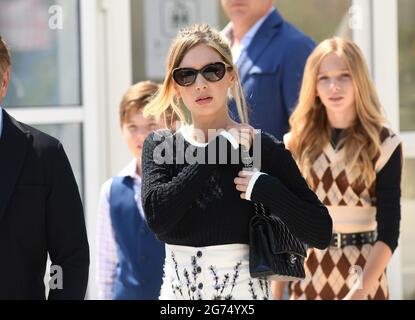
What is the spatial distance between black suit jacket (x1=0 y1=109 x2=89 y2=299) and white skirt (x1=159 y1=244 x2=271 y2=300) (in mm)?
319

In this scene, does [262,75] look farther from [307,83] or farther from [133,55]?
[133,55]

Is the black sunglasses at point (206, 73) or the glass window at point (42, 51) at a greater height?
the glass window at point (42, 51)

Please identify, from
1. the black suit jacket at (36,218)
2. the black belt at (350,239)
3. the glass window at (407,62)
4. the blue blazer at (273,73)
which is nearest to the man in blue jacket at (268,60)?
the blue blazer at (273,73)

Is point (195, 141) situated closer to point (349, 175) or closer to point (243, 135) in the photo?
point (243, 135)

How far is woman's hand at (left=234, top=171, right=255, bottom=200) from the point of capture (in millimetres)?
2773

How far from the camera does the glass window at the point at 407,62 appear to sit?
5.21 meters

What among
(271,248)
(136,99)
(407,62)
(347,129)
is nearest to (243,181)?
(271,248)

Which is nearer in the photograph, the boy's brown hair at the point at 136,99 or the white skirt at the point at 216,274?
the white skirt at the point at 216,274

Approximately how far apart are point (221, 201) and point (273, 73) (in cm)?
145

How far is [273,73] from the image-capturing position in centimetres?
417

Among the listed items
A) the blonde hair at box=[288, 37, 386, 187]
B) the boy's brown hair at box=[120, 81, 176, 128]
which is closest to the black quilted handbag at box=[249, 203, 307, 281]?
the blonde hair at box=[288, 37, 386, 187]

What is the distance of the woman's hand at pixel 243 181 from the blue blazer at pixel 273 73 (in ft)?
4.03

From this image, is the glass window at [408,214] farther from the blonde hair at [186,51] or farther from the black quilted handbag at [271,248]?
the black quilted handbag at [271,248]

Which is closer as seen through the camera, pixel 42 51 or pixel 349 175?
pixel 349 175
